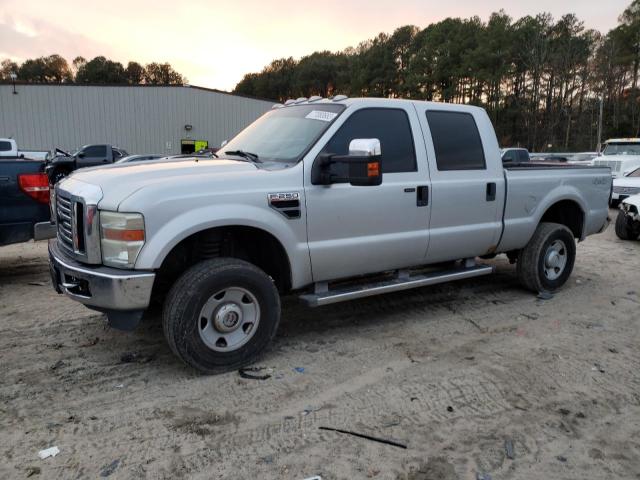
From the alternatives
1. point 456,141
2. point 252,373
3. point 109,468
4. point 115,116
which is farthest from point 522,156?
point 115,116

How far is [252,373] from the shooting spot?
12.4 ft

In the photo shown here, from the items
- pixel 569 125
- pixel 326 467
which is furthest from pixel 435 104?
pixel 569 125

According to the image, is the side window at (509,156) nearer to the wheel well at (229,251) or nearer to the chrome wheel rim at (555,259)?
the chrome wheel rim at (555,259)

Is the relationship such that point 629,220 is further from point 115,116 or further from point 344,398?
point 115,116

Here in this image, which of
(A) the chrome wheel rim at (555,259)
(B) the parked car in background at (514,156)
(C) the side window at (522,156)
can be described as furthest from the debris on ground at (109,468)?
(C) the side window at (522,156)

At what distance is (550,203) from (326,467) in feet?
13.9

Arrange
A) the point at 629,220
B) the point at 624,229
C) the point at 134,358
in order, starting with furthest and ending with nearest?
the point at 624,229 → the point at 629,220 → the point at 134,358

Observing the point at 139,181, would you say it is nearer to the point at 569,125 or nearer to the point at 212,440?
the point at 212,440

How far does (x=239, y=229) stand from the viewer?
12.5 feet

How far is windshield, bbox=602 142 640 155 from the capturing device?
1767 cm

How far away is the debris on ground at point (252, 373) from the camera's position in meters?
3.69

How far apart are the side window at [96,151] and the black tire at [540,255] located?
58.5 feet

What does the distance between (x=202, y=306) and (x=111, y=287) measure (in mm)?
598

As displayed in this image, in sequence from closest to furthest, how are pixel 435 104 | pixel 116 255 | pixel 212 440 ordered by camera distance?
pixel 212 440 < pixel 116 255 < pixel 435 104
